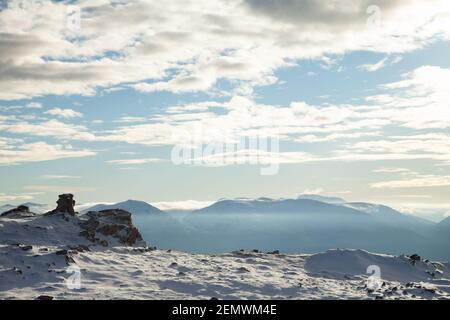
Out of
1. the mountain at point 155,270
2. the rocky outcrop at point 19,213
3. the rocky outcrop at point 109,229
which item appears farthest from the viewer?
the rocky outcrop at point 19,213

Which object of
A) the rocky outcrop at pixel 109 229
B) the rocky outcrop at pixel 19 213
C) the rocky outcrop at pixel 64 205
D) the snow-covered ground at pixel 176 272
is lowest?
the snow-covered ground at pixel 176 272

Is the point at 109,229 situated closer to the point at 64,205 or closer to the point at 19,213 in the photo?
the point at 64,205

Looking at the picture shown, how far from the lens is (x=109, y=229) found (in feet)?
182

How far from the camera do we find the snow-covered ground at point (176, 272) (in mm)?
35219

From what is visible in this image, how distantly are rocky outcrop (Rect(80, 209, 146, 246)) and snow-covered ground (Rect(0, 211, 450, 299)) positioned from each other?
92cm

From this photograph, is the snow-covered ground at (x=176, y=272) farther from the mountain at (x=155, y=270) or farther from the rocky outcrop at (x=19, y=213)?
the rocky outcrop at (x=19, y=213)

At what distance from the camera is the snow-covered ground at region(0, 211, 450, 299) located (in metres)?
35.2

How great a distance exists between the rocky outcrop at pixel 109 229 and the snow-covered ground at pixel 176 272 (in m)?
0.92

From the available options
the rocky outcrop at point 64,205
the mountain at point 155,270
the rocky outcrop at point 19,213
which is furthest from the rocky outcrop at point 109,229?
the rocky outcrop at point 19,213

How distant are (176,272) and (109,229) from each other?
50.6 feet
